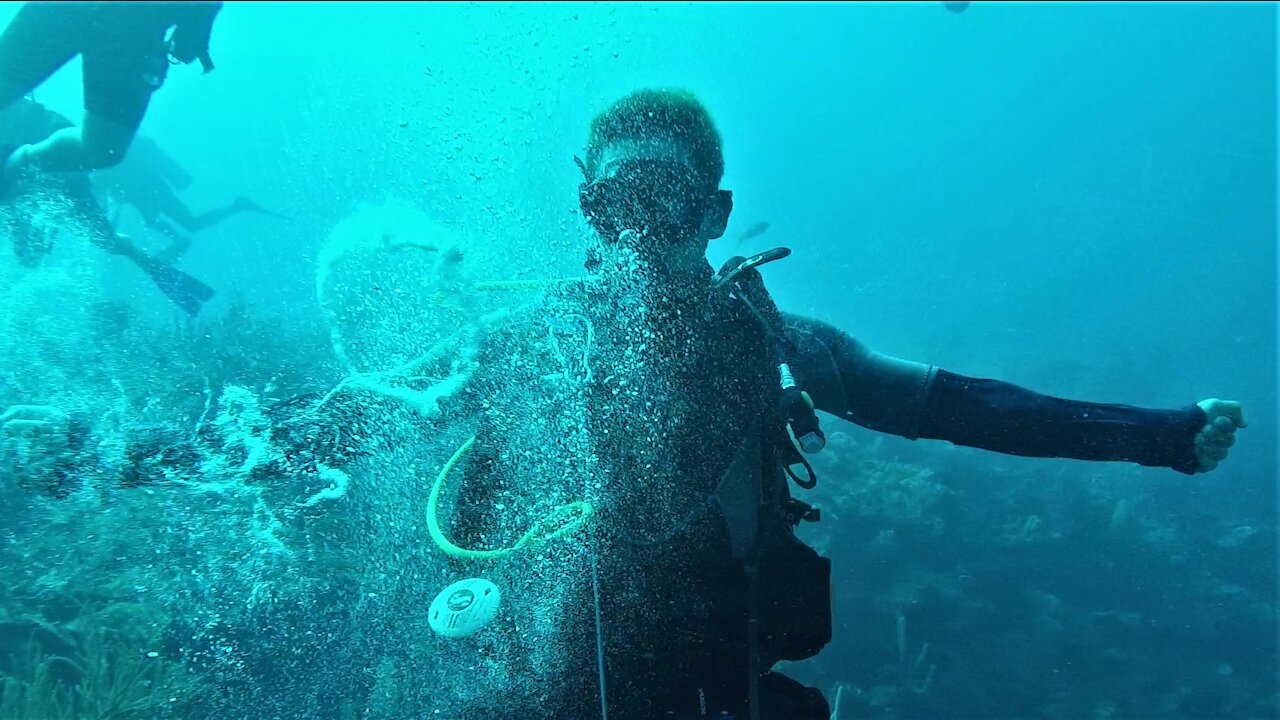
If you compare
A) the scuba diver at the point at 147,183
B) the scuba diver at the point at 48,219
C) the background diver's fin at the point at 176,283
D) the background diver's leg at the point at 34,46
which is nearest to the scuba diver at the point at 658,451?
the background diver's leg at the point at 34,46

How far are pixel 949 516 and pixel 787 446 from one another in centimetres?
1105

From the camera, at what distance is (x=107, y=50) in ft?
16.3

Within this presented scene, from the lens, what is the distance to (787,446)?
6.58 ft

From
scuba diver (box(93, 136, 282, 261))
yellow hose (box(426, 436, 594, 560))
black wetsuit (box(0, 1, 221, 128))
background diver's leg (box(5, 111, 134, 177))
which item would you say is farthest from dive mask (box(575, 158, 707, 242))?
scuba diver (box(93, 136, 282, 261))

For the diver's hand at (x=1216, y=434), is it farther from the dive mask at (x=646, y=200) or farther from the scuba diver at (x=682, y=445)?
the dive mask at (x=646, y=200)

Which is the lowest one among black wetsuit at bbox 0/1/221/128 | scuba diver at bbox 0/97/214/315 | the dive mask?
the dive mask

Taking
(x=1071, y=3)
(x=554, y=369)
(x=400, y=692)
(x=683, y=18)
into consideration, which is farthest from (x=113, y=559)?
(x=1071, y=3)

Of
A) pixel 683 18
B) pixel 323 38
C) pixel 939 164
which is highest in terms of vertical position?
pixel 939 164

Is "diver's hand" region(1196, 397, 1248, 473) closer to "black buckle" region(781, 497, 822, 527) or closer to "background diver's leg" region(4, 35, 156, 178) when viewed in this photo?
"black buckle" region(781, 497, 822, 527)

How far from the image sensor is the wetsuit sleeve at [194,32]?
477cm

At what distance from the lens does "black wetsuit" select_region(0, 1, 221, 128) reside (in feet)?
15.4

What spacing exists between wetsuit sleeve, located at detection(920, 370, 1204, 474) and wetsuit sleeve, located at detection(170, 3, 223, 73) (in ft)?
19.6

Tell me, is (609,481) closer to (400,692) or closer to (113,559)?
(400,692)

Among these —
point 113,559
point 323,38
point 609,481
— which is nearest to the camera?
point 609,481
